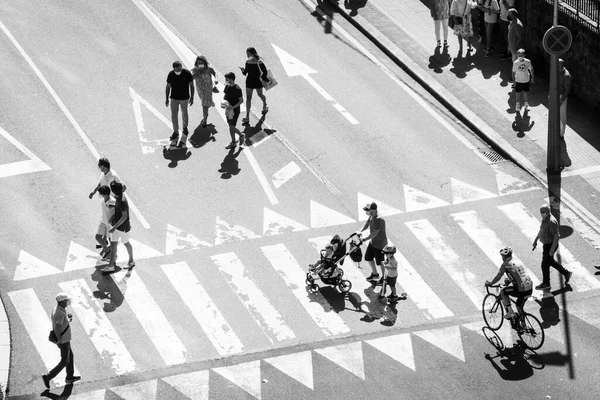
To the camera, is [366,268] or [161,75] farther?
[161,75]

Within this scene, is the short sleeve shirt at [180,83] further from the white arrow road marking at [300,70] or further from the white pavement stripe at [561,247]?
the white pavement stripe at [561,247]

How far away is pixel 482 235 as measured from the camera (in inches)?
1018

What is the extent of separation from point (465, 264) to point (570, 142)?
238 inches

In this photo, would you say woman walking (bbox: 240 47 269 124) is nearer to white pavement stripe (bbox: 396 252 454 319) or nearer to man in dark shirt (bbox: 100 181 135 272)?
man in dark shirt (bbox: 100 181 135 272)

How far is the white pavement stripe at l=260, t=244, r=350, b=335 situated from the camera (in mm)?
23188

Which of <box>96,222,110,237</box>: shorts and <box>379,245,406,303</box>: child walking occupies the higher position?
<box>96,222,110,237</box>: shorts

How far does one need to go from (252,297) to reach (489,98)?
10252 millimetres

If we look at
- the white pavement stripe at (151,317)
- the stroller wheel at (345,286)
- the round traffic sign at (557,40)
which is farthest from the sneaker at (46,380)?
the round traffic sign at (557,40)

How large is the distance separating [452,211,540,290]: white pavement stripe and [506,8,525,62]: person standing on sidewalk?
6.91 meters

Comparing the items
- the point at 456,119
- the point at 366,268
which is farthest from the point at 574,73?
the point at 366,268

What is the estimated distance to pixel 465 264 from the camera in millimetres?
24953

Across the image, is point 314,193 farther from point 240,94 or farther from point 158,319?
point 158,319

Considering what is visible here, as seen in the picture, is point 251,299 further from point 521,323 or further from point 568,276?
point 568,276

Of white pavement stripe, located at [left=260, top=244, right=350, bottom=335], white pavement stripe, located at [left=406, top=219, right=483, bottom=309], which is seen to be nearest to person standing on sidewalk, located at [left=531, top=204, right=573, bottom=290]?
white pavement stripe, located at [left=406, top=219, right=483, bottom=309]
